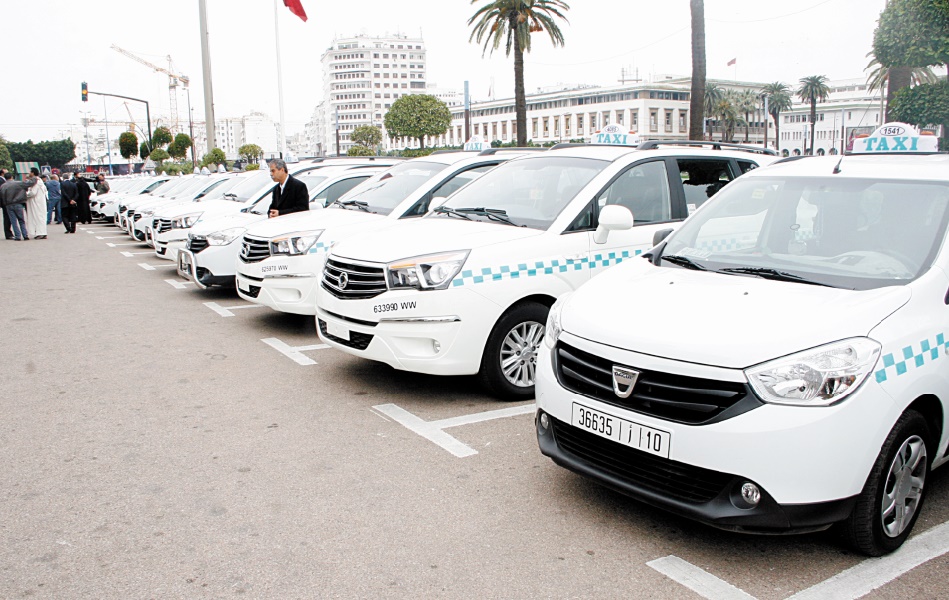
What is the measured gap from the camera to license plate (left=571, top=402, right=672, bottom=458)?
338 cm

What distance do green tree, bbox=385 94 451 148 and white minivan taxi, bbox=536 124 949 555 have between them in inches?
4583

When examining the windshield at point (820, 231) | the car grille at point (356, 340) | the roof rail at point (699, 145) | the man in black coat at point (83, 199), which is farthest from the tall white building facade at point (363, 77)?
the windshield at point (820, 231)

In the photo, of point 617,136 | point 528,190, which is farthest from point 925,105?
point 528,190

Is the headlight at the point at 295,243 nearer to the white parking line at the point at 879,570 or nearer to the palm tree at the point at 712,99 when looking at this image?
the white parking line at the point at 879,570

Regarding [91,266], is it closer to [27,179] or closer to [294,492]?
[27,179]

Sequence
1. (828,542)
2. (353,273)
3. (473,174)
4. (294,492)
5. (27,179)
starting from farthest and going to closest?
(27,179), (473,174), (353,273), (294,492), (828,542)

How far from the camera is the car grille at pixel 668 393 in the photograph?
3.21 metres

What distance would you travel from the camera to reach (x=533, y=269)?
5.75 metres

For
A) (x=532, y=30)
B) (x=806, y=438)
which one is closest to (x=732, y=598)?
(x=806, y=438)

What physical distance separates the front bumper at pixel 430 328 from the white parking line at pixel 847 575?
2.36 meters

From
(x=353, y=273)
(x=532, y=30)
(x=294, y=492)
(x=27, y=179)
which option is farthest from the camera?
(x=532, y=30)

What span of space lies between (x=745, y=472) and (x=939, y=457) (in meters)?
1.26

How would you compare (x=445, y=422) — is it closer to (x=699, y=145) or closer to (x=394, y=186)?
(x=699, y=145)

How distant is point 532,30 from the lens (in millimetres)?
33656
